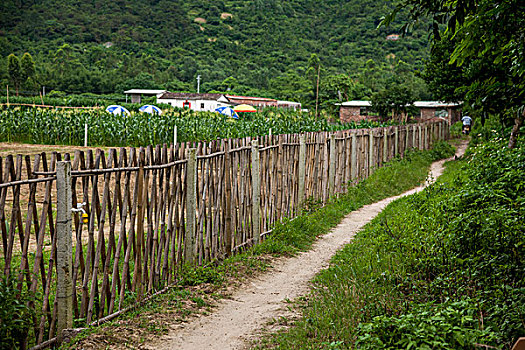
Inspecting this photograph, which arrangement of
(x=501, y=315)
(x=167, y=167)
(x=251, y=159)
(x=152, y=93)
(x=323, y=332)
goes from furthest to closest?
(x=152, y=93) → (x=251, y=159) → (x=167, y=167) → (x=323, y=332) → (x=501, y=315)

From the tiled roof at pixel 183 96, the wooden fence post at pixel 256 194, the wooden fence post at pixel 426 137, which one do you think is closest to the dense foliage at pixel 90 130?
the wooden fence post at pixel 426 137

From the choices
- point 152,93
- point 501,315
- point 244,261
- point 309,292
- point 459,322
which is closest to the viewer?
point 459,322

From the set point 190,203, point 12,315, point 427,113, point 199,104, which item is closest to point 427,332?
point 12,315

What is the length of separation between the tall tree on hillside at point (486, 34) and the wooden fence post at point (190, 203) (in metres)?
3.28

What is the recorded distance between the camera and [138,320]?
558 centimetres

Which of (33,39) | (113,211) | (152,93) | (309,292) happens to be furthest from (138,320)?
(33,39)

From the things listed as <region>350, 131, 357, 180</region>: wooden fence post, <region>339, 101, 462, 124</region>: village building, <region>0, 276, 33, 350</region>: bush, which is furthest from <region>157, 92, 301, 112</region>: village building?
<region>0, 276, 33, 350</region>: bush

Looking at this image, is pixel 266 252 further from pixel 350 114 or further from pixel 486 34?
pixel 350 114

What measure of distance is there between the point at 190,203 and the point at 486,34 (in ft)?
13.4

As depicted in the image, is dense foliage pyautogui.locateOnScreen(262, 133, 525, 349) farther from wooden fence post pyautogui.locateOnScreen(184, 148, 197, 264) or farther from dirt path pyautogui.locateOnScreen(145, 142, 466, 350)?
wooden fence post pyautogui.locateOnScreen(184, 148, 197, 264)

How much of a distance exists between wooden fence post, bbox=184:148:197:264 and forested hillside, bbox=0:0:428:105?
267 ft

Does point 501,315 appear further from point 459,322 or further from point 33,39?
point 33,39

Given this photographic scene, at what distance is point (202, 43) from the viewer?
13788 cm

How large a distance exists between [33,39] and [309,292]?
447ft
